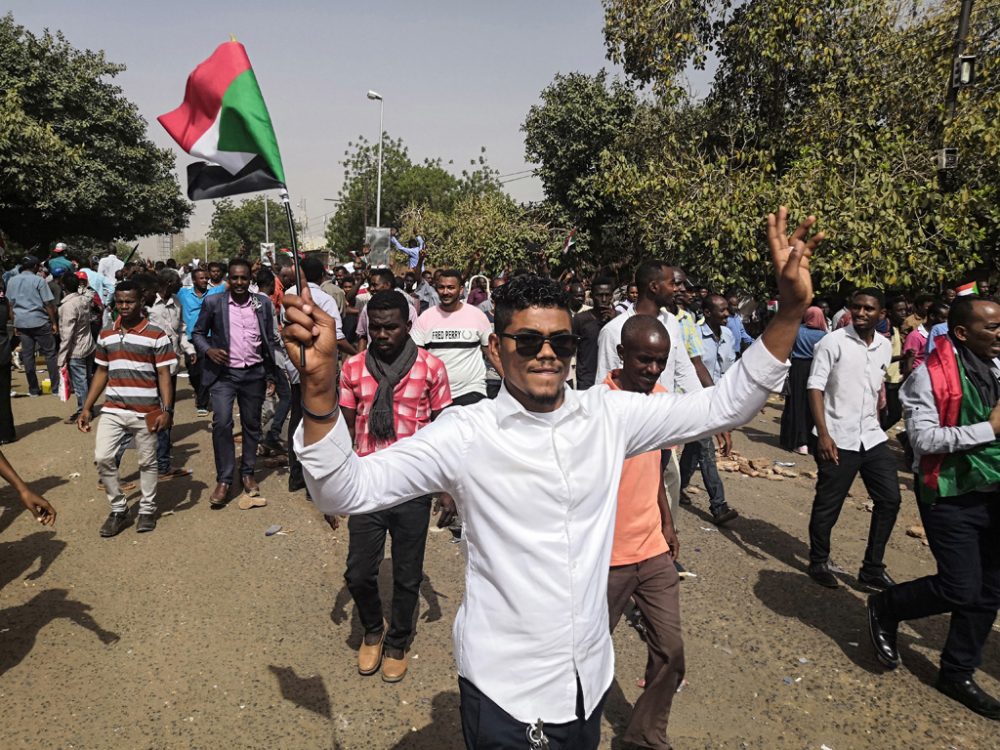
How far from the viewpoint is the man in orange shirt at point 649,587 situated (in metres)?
3.01

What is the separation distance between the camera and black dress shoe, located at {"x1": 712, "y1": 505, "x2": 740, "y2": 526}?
616cm

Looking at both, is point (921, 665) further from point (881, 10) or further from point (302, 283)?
point (881, 10)

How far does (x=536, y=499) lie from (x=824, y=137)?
11.9m

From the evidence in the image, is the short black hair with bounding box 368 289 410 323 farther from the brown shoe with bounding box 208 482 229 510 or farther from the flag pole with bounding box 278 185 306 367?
the brown shoe with bounding box 208 482 229 510

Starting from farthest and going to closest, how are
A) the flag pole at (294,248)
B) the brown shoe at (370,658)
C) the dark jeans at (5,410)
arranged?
1. the dark jeans at (5,410)
2. the brown shoe at (370,658)
3. the flag pole at (294,248)

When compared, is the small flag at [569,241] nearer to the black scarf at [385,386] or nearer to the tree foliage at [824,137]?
the tree foliage at [824,137]

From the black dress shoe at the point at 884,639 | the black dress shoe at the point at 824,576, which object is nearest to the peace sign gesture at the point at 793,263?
the black dress shoe at the point at 884,639

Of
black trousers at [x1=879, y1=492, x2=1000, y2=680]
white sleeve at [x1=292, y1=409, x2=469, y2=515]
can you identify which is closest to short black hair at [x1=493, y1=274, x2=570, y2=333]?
white sleeve at [x1=292, y1=409, x2=469, y2=515]

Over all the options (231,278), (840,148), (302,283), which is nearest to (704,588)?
(302,283)

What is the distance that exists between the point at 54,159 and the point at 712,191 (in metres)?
17.8

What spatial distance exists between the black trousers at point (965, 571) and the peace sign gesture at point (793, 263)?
7.96 feet

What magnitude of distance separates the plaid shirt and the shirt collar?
1.96 m

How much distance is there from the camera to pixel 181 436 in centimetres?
891

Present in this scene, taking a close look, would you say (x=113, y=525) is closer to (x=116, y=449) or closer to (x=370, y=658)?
(x=116, y=449)
